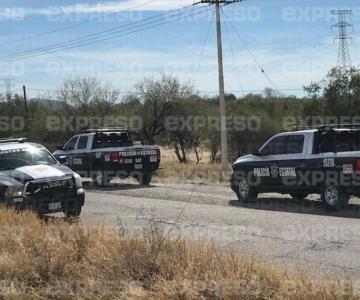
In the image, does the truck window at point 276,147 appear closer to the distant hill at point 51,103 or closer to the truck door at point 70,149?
the truck door at point 70,149

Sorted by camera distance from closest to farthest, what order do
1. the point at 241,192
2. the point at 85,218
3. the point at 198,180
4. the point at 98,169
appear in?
the point at 85,218 < the point at 241,192 < the point at 98,169 < the point at 198,180

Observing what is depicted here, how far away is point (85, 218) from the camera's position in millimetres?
13516

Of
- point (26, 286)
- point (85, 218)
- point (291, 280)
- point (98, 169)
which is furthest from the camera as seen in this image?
point (98, 169)

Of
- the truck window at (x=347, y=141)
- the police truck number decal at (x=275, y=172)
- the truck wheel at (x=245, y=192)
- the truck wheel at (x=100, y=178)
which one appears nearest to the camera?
the truck window at (x=347, y=141)

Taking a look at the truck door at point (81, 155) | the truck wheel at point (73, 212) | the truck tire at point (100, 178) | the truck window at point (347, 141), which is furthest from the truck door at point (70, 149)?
the truck window at point (347, 141)

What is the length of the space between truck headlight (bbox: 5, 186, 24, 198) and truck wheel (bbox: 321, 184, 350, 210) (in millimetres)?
6658

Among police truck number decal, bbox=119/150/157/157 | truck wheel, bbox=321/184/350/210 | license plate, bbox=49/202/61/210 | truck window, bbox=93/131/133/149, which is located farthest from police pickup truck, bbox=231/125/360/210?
truck window, bbox=93/131/133/149

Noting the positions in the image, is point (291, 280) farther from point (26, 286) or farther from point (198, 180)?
point (198, 180)

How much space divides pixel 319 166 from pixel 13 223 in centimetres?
718

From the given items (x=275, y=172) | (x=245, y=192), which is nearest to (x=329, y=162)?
(x=275, y=172)

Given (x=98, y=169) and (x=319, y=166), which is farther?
(x=98, y=169)

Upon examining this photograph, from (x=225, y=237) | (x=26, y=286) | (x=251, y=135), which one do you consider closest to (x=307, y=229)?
(x=225, y=237)

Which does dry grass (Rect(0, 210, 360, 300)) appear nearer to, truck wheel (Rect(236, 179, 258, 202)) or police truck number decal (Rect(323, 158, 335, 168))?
police truck number decal (Rect(323, 158, 335, 168))

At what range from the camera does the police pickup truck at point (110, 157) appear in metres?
21.3
